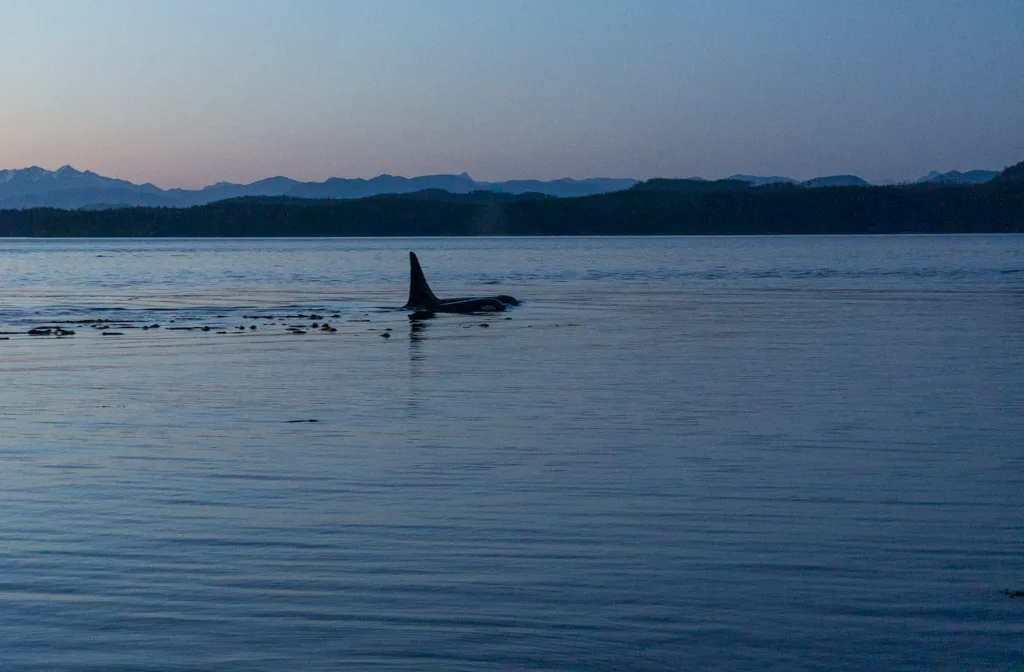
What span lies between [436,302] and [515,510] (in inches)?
1159

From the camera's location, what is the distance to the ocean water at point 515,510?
670 centimetres

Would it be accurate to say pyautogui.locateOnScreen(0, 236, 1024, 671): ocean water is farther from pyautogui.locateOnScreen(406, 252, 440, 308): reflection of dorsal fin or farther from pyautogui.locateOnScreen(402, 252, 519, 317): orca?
pyautogui.locateOnScreen(406, 252, 440, 308): reflection of dorsal fin

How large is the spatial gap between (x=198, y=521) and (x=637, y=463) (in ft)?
13.3

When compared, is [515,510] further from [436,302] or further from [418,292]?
[418,292]

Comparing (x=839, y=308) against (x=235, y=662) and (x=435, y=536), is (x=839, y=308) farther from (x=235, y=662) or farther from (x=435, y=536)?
(x=235, y=662)

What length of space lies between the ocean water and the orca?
46.8 feet

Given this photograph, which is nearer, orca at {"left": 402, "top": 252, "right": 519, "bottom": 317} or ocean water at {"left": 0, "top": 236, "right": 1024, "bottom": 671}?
ocean water at {"left": 0, "top": 236, "right": 1024, "bottom": 671}

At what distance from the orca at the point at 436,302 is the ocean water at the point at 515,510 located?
14.3 meters

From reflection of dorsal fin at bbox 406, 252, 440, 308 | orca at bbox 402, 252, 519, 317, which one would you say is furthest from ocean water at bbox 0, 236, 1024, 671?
reflection of dorsal fin at bbox 406, 252, 440, 308

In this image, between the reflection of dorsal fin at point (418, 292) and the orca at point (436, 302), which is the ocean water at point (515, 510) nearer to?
the orca at point (436, 302)

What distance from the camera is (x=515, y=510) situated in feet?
32.2

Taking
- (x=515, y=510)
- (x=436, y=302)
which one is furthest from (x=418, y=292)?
(x=515, y=510)

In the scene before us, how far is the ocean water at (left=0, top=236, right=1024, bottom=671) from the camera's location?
6.70m

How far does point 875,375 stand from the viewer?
62.5ft
